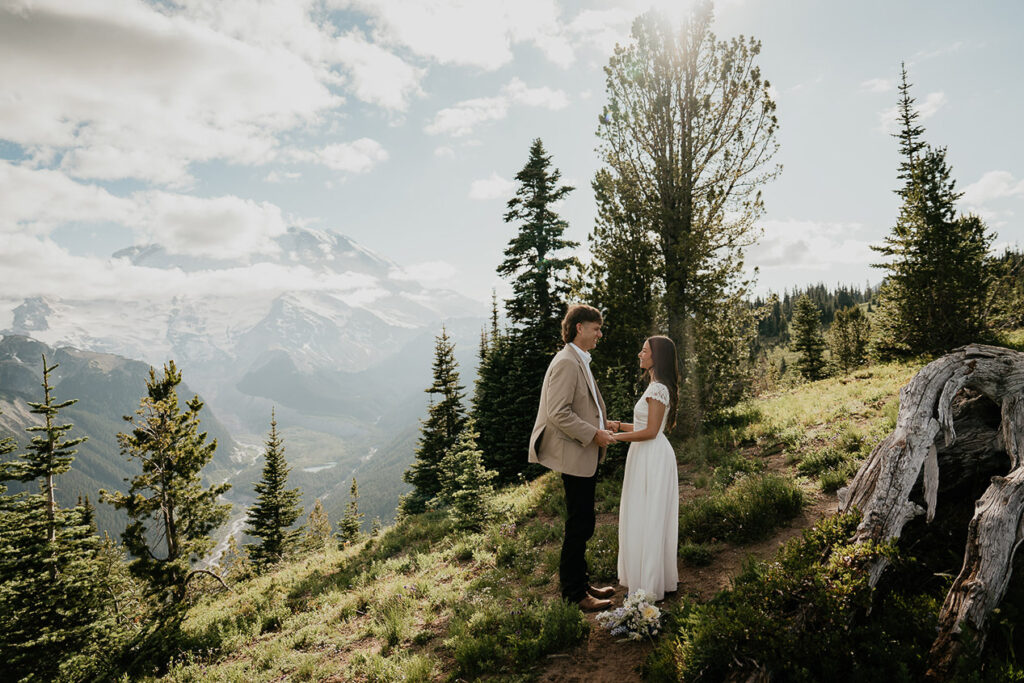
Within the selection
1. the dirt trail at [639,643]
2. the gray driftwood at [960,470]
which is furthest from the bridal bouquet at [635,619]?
the gray driftwood at [960,470]

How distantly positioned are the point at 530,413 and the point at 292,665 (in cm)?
1923

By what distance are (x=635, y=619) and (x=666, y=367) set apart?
2.80 m

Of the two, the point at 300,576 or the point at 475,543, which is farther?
the point at 300,576

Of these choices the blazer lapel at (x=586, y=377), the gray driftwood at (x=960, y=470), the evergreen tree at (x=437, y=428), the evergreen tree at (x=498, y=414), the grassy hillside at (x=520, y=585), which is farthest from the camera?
the evergreen tree at (x=437, y=428)

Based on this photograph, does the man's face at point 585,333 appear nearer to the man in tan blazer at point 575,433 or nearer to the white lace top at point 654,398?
the man in tan blazer at point 575,433

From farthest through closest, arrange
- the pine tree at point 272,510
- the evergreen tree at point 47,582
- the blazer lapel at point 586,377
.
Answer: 1. the pine tree at point 272,510
2. the evergreen tree at point 47,582
3. the blazer lapel at point 586,377

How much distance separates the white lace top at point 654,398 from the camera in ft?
17.3

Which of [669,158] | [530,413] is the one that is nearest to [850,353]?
[530,413]

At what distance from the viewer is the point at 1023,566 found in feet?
11.3

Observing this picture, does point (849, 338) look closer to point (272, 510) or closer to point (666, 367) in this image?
point (666, 367)

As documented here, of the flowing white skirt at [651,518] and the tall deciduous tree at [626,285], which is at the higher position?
the tall deciduous tree at [626,285]

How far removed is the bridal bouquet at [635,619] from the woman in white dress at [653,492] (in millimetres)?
288

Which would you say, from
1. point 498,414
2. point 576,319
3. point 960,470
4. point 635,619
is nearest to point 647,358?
point 576,319

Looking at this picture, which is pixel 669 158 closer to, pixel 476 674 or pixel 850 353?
pixel 476 674
